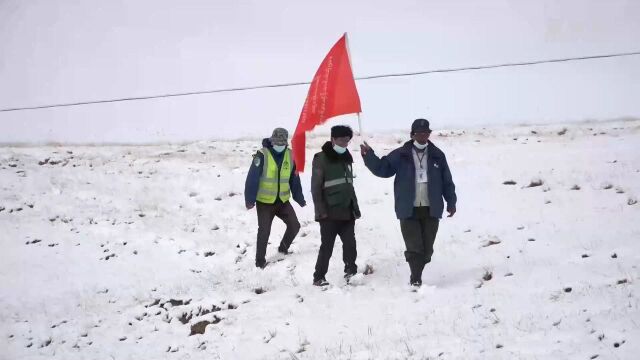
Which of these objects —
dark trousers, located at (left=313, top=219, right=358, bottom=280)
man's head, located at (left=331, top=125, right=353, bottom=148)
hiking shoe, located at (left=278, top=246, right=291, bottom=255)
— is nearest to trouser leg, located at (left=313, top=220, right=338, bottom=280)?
dark trousers, located at (left=313, top=219, right=358, bottom=280)

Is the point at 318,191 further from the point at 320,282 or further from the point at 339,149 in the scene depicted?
the point at 320,282

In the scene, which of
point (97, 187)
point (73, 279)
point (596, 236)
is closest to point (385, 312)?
point (596, 236)

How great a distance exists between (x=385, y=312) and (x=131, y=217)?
9.24 m

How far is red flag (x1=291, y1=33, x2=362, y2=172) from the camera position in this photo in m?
6.89

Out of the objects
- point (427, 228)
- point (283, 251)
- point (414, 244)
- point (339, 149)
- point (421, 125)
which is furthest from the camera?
point (283, 251)

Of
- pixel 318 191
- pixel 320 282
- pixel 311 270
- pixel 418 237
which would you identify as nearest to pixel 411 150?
pixel 418 237

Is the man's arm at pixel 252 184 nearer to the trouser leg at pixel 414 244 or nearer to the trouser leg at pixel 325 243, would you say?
the trouser leg at pixel 325 243

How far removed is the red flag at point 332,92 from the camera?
689 centimetres

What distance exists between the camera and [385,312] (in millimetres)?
Answer: 5770

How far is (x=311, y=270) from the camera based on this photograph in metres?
8.04

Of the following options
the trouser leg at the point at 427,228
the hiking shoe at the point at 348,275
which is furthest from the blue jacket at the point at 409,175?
the hiking shoe at the point at 348,275

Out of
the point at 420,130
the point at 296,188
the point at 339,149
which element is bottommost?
the point at 296,188

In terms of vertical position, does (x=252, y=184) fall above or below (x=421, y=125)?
below

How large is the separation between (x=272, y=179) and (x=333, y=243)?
1884 millimetres
